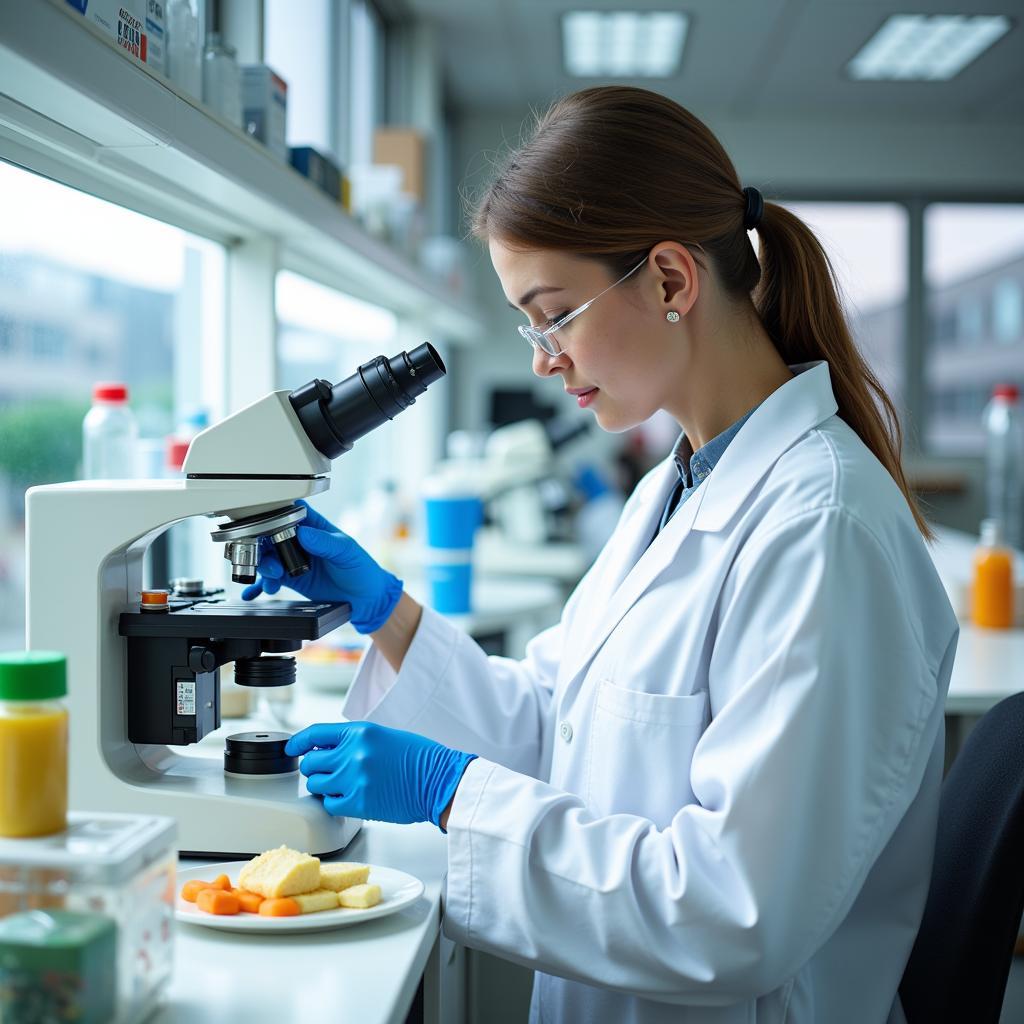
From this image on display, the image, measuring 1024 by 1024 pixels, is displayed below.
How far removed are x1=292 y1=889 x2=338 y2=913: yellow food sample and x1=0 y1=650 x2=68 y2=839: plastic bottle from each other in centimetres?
24

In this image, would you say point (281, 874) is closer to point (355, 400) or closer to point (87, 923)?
point (87, 923)

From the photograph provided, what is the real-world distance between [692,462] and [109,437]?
90 centimetres

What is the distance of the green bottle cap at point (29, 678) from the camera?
786 millimetres

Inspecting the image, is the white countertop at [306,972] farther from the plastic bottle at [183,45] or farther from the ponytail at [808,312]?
the plastic bottle at [183,45]

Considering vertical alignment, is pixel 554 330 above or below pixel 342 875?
above

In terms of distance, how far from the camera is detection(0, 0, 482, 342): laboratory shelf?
38.4 inches

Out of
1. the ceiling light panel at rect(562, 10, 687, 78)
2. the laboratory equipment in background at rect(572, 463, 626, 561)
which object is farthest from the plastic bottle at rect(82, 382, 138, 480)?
the ceiling light panel at rect(562, 10, 687, 78)

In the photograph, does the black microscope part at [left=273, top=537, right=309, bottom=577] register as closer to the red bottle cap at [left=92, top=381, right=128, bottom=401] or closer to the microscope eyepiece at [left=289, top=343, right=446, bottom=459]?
the microscope eyepiece at [left=289, top=343, right=446, bottom=459]

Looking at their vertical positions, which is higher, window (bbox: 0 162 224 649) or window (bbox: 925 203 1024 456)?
window (bbox: 925 203 1024 456)

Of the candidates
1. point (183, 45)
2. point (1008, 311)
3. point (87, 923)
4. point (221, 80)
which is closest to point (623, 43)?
point (1008, 311)

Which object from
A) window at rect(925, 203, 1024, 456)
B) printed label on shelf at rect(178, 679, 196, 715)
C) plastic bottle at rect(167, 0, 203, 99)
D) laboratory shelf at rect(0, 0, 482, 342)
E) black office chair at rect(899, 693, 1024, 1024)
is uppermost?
window at rect(925, 203, 1024, 456)

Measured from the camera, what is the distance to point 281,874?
38.5 inches

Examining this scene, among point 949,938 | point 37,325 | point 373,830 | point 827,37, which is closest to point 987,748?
point 949,938

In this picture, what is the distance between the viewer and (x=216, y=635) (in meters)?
1.09
